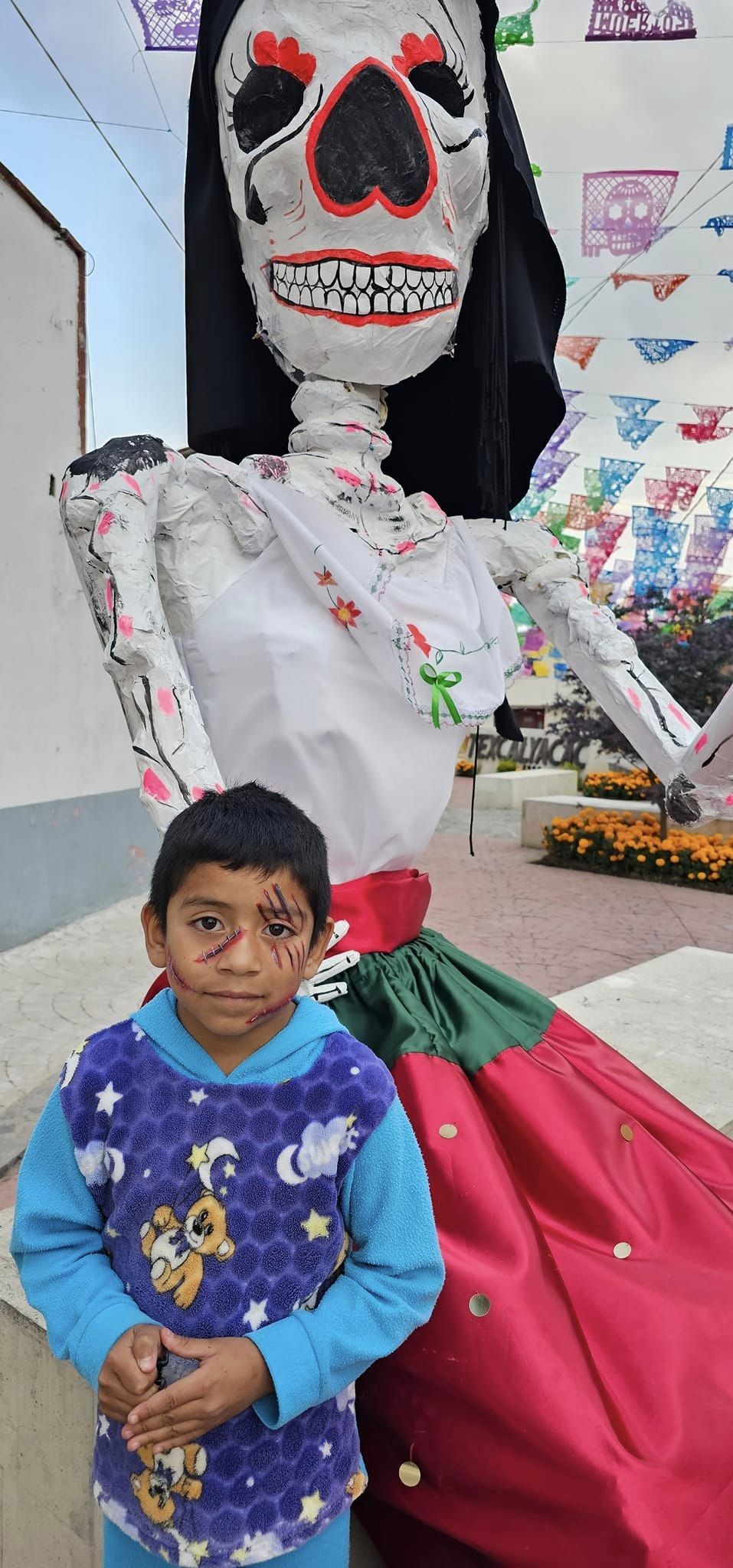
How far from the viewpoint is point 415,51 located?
1469 millimetres

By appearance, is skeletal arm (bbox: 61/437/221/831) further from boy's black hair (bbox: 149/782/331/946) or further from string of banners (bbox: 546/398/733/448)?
string of banners (bbox: 546/398/733/448)

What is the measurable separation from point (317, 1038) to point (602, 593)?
1208 cm

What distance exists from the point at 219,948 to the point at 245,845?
84 millimetres

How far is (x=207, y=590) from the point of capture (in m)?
1.40

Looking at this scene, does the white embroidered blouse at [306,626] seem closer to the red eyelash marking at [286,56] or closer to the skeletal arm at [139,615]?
the skeletal arm at [139,615]

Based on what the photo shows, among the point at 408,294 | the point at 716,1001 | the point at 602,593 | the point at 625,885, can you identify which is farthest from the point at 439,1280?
the point at 602,593

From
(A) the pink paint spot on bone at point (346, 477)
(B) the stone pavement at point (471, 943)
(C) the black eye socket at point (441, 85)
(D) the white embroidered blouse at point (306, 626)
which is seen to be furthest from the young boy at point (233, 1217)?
(B) the stone pavement at point (471, 943)

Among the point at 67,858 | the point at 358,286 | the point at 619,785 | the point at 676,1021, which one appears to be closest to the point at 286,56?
the point at 358,286

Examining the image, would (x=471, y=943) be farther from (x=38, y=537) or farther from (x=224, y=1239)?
(x=224, y=1239)

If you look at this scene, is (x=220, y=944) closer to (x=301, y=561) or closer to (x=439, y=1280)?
(x=439, y=1280)

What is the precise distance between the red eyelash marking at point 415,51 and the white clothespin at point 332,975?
3.94 ft

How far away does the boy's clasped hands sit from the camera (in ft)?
2.40

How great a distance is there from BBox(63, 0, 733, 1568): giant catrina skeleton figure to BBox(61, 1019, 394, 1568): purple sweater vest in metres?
0.24

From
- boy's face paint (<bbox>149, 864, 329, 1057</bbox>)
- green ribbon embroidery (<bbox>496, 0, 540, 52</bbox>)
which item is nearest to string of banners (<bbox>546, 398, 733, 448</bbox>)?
green ribbon embroidery (<bbox>496, 0, 540, 52</bbox>)
